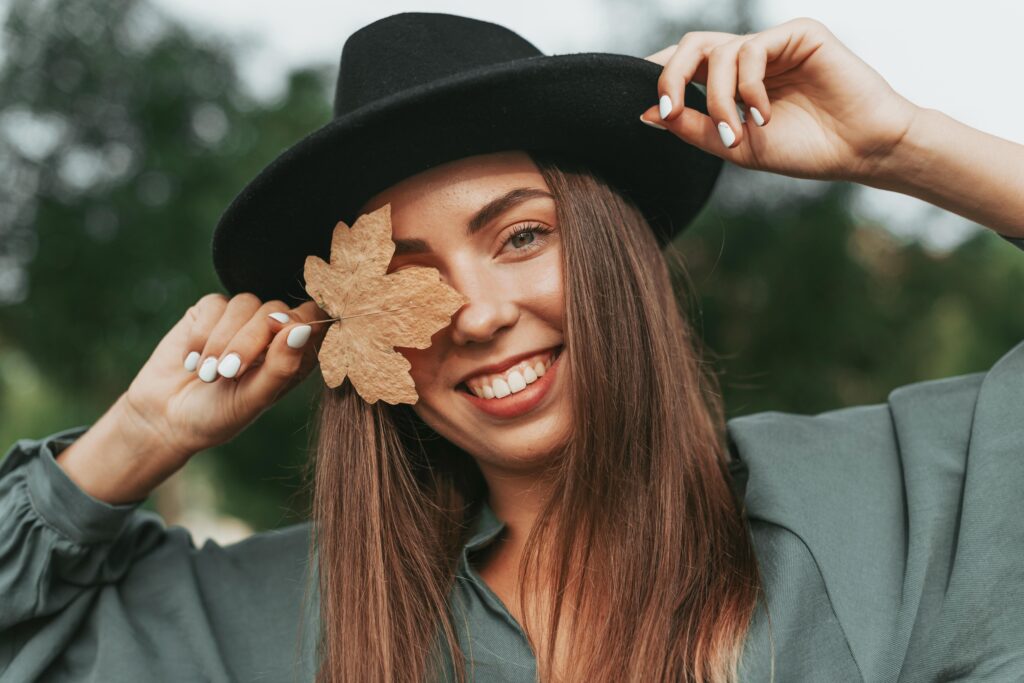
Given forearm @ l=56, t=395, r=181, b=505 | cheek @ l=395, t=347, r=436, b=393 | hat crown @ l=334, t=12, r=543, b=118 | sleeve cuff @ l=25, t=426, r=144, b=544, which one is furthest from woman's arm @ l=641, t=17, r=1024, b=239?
sleeve cuff @ l=25, t=426, r=144, b=544

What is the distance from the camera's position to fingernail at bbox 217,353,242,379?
6.86 ft

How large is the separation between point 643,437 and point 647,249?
1.33 ft

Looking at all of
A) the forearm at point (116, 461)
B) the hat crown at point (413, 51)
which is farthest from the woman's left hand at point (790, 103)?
the forearm at point (116, 461)

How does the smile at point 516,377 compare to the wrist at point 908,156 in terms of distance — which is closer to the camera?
the wrist at point 908,156

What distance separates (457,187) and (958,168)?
945 mm

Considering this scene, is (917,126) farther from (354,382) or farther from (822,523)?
(354,382)

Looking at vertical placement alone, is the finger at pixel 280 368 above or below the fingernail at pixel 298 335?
below

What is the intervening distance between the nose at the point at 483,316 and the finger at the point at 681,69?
0.47 m

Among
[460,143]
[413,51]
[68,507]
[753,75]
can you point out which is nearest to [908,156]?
[753,75]

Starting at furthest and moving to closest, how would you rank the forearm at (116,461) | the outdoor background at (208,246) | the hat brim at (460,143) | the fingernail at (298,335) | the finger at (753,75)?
the outdoor background at (208,246), the forearm at (116,461), the fingernail at (298,335), the hat brim at (460,143), the finger at (753,75)

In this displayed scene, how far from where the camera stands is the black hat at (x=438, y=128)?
180 cm

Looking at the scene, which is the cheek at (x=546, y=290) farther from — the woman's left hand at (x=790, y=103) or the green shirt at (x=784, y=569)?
the green shirt at (x=784, y=569)

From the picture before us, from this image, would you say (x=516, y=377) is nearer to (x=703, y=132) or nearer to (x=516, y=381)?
(x=516, y=381)

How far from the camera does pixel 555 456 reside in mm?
1995
